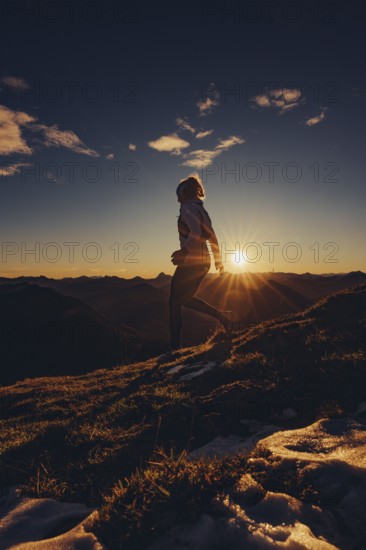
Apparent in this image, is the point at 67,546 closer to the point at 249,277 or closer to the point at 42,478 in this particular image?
the point at 42,478

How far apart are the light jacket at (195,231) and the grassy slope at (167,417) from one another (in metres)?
2.45

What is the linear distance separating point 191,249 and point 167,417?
4970 millimetres

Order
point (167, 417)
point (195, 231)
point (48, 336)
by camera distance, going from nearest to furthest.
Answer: point (167, 417) < point (195, 231) < point (48, 336)

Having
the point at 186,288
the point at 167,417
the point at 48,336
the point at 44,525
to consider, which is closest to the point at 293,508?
the point at 44,525

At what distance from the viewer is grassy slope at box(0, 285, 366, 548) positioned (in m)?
2.88

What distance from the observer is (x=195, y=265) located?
9508 millimetres

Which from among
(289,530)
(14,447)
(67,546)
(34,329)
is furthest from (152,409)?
(34,329)

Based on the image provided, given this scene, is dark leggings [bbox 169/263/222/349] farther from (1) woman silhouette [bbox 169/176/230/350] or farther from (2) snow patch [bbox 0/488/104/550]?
(2) snow patch [bbox 0/488/104/550]

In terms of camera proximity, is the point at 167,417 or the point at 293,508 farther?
the point at 167,417

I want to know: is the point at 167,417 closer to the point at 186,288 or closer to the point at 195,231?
the point at 186,288

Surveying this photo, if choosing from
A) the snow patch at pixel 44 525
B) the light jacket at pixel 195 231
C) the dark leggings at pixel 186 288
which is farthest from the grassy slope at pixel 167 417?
the light jacket at pixel 195 231

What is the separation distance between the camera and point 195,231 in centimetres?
932

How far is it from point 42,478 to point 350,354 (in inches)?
199

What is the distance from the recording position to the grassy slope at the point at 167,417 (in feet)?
9.46
